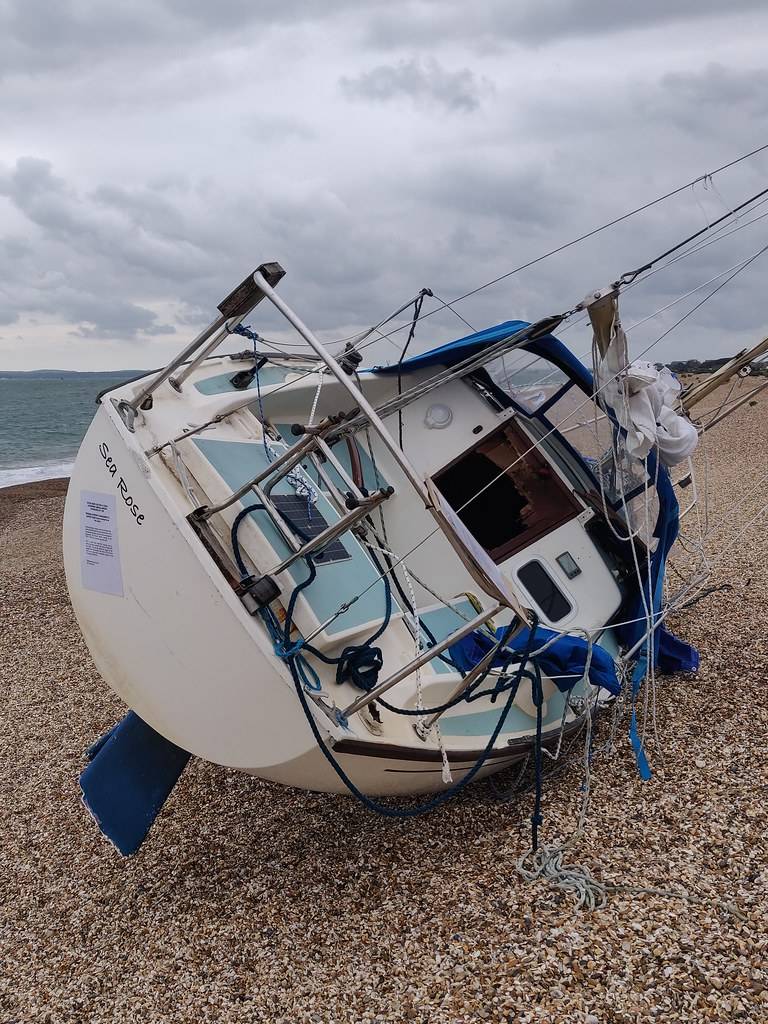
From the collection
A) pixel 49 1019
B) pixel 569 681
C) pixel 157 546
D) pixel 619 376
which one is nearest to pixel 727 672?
pixel 569 681

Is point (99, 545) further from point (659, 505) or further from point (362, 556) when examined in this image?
point (659, 505)

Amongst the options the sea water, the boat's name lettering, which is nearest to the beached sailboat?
the boat's name lettering

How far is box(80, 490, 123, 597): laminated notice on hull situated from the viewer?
436 centimetres

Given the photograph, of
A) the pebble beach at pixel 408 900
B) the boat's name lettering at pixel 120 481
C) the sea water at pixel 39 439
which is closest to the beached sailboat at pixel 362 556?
the boat's name lettering at pixel 120 481

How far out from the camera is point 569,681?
204 inches

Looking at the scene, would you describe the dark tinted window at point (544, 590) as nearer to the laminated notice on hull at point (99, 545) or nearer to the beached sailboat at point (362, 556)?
the beached sailboat at point (362, 556)

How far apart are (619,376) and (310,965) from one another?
171 inches

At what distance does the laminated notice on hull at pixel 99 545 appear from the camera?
4359 mm

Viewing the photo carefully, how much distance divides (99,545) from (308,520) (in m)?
1.21

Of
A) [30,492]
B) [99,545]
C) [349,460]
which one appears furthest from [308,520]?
[30,492]

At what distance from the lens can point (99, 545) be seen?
14.6 feet

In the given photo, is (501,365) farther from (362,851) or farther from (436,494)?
(362,851)

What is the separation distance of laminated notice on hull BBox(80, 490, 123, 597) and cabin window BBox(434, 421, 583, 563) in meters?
3.14

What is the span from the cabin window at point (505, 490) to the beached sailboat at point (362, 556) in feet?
0.06
